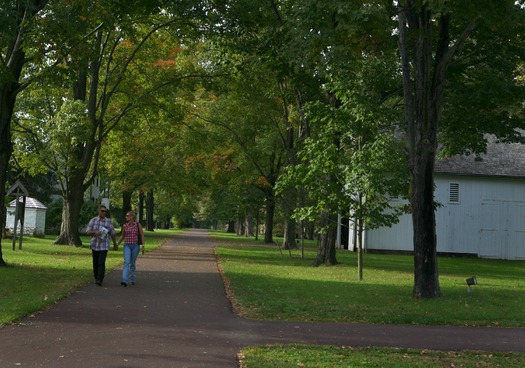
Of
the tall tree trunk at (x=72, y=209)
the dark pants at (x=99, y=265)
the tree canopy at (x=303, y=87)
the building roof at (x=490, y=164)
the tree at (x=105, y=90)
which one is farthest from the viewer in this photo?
the building roof at (x=490, y=164)

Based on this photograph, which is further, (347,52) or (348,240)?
(348,240)

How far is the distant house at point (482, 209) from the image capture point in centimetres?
4078

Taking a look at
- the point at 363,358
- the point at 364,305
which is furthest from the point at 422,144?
the point at 363,358

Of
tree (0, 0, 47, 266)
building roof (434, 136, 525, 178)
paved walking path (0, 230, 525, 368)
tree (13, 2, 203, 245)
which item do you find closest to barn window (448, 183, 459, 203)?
building roof (434, 136, 525, 178)

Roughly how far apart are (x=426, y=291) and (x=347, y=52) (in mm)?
5466

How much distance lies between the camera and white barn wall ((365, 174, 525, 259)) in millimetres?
40844

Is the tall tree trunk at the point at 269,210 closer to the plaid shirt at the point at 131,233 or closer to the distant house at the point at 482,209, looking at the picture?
the distant house at the point at 482,209

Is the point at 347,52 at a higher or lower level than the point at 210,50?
lower

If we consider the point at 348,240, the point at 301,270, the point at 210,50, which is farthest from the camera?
the point at 348,240

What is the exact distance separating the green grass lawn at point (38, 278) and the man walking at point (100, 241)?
1.60 ft

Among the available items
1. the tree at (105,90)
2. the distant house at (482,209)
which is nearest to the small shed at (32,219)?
the tree at (105,90)

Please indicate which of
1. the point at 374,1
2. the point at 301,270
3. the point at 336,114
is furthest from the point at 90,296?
the point at 301,270

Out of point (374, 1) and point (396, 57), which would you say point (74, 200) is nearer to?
point (396, 57)

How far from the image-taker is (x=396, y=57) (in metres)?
22.1
